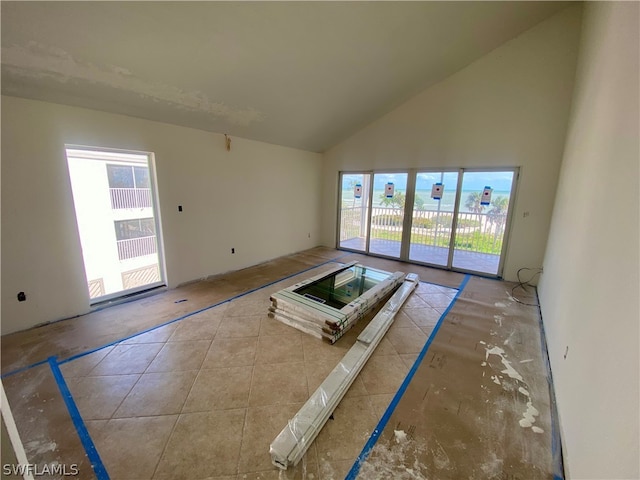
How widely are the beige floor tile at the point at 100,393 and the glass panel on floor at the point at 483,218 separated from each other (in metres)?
5.03

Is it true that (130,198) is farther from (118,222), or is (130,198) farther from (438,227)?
(438,227)

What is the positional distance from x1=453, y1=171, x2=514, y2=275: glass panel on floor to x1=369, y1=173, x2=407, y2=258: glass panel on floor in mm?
1090

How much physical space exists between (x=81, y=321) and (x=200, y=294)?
1241 millimetres

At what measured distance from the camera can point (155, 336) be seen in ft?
8.66

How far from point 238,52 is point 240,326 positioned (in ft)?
9.23

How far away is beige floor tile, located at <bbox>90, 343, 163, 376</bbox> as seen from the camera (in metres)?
2.18

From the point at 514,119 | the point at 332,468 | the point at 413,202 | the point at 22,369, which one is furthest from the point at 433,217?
the point at 22,369

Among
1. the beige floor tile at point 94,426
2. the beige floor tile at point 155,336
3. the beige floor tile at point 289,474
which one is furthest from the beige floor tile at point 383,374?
the beige floor tile at point 155,336

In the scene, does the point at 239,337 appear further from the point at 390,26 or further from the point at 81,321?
the point at 390,26

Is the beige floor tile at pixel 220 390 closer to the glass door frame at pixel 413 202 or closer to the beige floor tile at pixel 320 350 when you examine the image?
the beige floor tile at pixel 320 350

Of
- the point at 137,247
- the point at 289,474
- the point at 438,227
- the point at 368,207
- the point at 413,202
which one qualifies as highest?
the point at 413,202

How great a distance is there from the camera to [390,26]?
9.09ft

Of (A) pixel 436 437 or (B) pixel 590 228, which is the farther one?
(B) pixel 590 228

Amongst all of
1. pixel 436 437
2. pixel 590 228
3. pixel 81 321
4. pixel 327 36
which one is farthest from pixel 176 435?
pixel 327 36
